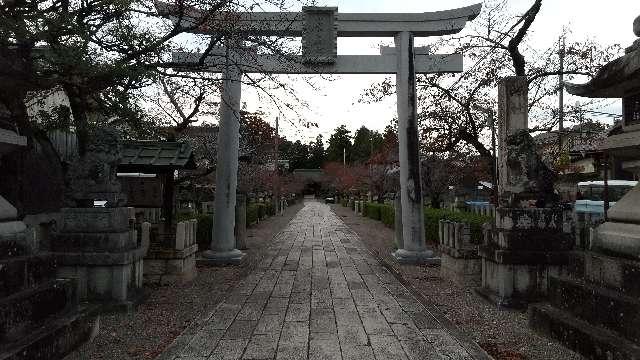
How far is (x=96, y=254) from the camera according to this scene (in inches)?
223

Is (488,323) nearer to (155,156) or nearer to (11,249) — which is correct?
(11,249)

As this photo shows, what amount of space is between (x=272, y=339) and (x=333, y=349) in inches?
27.5

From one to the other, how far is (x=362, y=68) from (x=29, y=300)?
8.31 meters

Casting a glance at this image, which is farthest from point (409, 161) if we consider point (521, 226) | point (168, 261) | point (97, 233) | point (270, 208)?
point (270, 208)

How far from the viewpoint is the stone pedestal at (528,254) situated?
237 inches

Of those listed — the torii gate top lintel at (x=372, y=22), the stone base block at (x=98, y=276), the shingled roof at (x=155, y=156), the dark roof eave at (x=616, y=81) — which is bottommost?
the stone base block at (x=98, y=276)

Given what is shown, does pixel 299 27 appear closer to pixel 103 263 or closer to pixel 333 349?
pixel 103 263

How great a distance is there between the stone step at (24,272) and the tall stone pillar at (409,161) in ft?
24.3

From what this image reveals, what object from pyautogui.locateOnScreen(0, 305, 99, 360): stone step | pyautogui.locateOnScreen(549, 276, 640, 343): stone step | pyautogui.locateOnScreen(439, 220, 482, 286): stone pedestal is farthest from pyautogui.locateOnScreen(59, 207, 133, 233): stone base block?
pyautogui.locateOnScreen(439, 220, 482, 286): stone pedestal

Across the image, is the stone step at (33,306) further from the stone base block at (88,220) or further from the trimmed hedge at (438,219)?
the trimmed hedge at (438,219)

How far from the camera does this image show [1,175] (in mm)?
9023

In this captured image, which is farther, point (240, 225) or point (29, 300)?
point (240, 225)

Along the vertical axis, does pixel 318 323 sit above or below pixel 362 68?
below

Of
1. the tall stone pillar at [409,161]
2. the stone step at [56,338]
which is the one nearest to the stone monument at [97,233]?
the stone step at [56,338]
